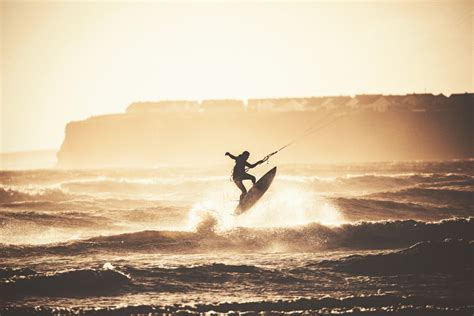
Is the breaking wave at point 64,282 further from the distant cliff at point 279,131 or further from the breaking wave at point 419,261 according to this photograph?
the distant cliff at point 279,131

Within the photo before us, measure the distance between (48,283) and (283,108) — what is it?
405 feet

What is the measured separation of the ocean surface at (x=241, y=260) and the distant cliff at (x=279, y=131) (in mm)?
87929

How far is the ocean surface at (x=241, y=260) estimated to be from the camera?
1155cm

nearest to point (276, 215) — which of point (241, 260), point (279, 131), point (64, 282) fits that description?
point (241, 260)

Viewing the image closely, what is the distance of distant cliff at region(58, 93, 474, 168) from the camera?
11219 centimetres

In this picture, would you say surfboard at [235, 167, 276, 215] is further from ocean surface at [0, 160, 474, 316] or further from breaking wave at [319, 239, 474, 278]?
breaking wave at [319, 239, 474, 278]

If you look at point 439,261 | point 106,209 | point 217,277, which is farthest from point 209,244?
point 106,209

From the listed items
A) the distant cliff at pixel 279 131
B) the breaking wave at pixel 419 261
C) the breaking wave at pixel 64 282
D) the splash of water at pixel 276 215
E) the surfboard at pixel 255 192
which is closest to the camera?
the breaking wave at pixel 64 282

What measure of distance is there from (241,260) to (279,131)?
118864mm

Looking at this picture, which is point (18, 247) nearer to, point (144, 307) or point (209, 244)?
point (209, 244)

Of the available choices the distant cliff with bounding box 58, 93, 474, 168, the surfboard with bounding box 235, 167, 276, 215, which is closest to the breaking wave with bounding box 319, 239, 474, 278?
the surfboard with bounding box 235, 167, 276, 215

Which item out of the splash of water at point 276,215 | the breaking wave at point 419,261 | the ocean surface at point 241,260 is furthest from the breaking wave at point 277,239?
the breaking wave at point 419,261

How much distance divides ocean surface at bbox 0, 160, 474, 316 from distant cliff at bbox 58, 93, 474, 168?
288ft

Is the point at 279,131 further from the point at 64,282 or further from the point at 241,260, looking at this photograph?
the point at 64,282
